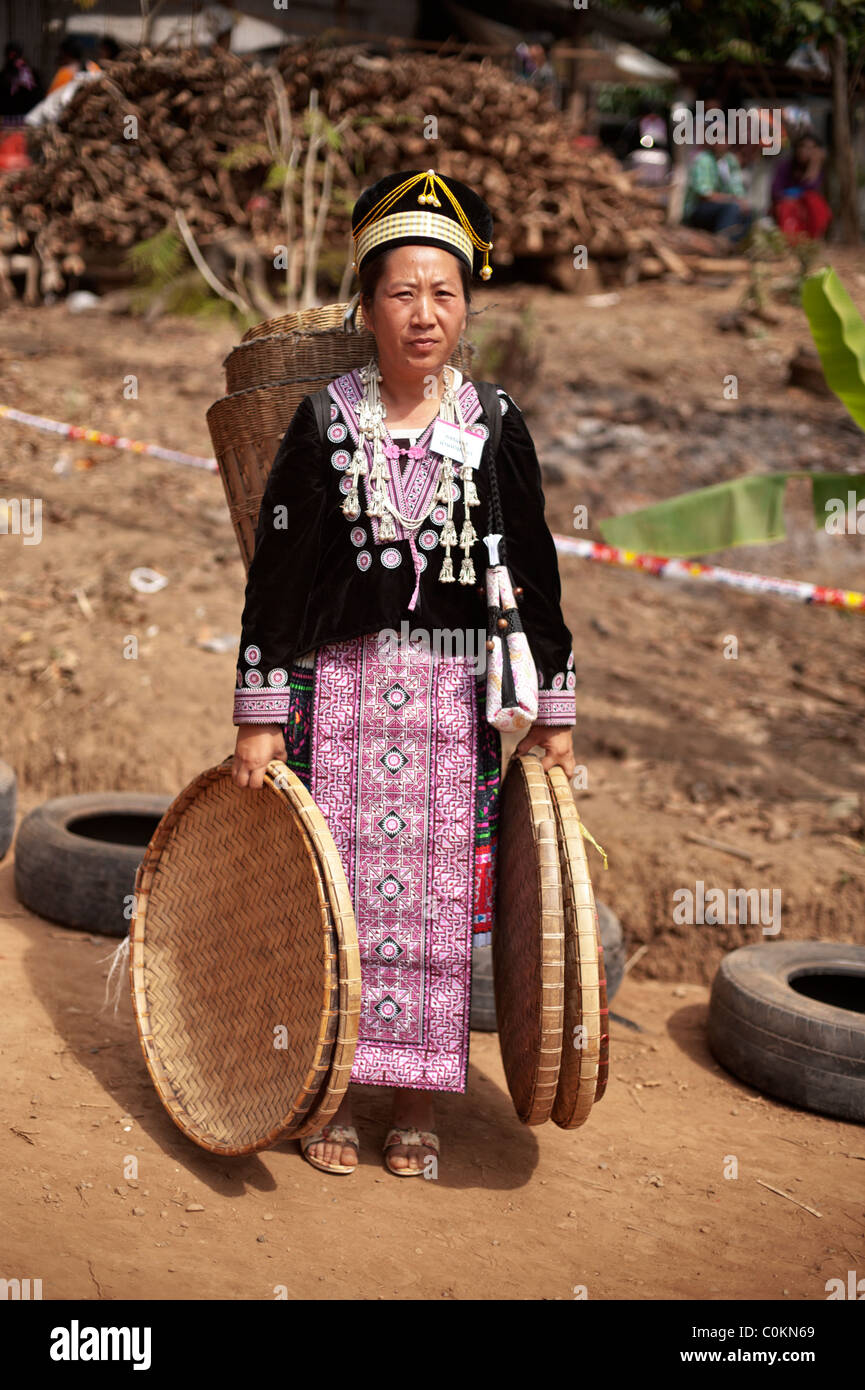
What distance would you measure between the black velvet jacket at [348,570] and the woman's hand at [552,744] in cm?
3

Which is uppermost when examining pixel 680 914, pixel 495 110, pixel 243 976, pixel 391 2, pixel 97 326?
pixel 391 2

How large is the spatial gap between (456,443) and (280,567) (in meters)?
0.50

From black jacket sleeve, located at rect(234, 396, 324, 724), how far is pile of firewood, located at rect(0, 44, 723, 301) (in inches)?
325

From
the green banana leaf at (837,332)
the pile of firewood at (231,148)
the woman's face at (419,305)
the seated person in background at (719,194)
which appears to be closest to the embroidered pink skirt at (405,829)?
the woman's face at (419,305)

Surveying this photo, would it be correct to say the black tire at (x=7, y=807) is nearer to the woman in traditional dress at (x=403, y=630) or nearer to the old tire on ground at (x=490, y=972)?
the old tire on ground at (x=490, y=972)

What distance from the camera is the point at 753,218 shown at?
14.4 metres

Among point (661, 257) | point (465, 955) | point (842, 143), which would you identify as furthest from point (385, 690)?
point (842, 143)

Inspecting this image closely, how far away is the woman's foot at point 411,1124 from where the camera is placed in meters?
3.00

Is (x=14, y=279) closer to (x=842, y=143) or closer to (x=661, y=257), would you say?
(x=661, y=257)

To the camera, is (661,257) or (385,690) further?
(661,257)

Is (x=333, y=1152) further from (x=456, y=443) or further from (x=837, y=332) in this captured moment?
(x=837, y=332)

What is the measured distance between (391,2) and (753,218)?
499 centimetres

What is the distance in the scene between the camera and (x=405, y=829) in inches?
114

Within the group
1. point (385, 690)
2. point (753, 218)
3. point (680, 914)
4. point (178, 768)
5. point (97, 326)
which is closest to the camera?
point (385, 690)
